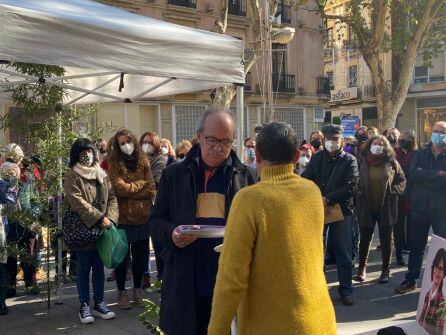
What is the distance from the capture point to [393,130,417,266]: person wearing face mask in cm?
754

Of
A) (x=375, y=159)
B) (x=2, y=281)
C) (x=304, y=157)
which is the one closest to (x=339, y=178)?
(x=375, y=159)

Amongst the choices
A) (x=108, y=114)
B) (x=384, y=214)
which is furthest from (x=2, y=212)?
(x=108, y=114)

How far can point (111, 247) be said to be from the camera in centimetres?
491

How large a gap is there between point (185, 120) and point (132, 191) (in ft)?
60.8

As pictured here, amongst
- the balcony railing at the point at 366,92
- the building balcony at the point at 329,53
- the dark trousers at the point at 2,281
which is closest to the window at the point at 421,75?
the balcony railing at the point at 366,92

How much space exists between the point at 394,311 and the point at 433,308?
116cm

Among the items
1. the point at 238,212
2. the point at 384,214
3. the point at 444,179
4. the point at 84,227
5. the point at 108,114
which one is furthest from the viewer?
the point at 108,114

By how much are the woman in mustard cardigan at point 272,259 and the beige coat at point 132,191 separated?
3399 millimetres

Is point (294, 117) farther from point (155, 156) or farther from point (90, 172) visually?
point (90, 172)

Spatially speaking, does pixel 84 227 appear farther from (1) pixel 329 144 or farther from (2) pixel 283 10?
(2) pixel 283 10

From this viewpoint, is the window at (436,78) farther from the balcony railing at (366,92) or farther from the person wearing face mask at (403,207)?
the person wearing face mask at (403,207)

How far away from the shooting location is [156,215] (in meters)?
2.98

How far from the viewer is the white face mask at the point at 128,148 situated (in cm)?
546

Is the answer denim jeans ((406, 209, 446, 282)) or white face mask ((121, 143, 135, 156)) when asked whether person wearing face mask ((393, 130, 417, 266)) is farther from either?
white face mask ((121, 143, 135, 156))
